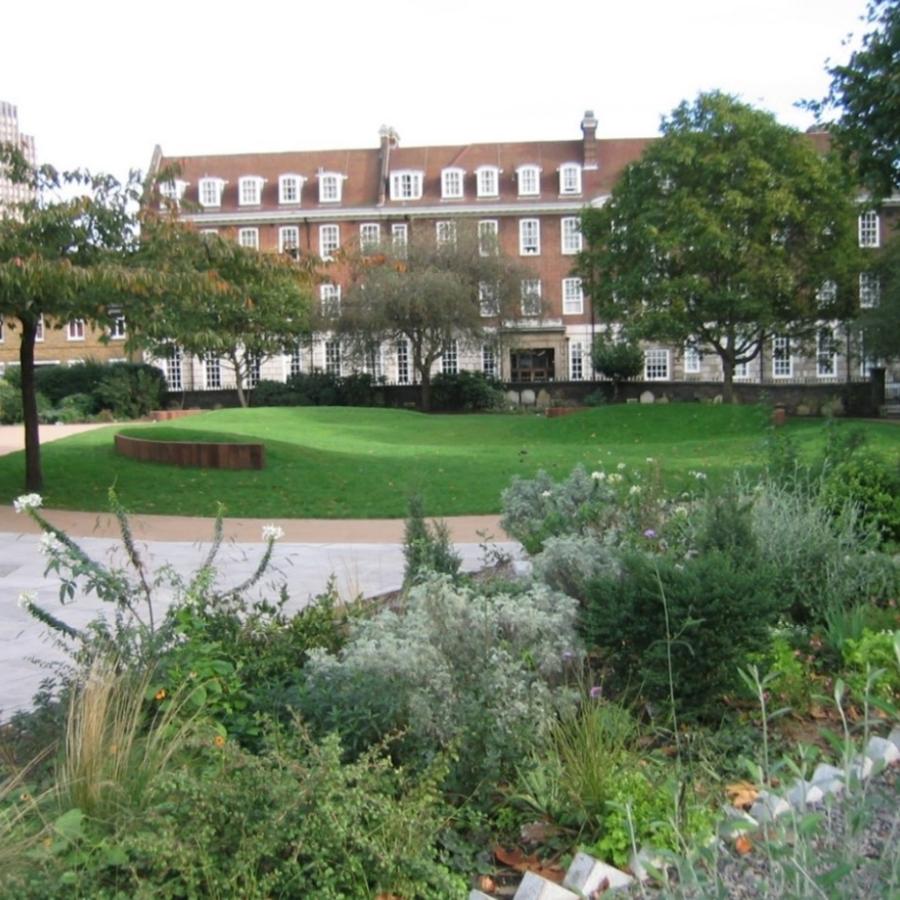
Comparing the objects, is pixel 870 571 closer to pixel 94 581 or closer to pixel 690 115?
pixel 94 581

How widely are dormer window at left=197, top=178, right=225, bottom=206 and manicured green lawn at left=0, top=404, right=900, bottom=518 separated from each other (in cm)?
3411

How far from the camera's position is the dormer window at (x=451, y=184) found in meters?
59.8

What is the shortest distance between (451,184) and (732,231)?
26.3m

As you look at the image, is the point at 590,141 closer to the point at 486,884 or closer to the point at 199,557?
the point at 199,557

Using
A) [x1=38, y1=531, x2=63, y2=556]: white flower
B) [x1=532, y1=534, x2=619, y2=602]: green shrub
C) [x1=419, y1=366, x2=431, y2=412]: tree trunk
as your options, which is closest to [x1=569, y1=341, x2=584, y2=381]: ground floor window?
[x1=419, y1=366, x2=431, y2=412]: tree trunk

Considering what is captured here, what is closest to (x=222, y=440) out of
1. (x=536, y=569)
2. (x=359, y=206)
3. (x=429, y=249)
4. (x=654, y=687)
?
(x=536, y=569)

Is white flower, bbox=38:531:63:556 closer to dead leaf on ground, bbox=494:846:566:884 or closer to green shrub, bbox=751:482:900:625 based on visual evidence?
dead leaf on ground, bbox=494:846:566:884

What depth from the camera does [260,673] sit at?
5020mm

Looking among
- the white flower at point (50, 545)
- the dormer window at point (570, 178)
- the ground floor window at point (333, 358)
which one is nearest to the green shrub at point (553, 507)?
the white flower at point (50, 545)

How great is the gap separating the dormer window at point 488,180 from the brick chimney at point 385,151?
4.93 m

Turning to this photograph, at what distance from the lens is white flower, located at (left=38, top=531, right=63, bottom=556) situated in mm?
4996

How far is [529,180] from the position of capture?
2339 inches

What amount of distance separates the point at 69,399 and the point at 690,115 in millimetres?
24465

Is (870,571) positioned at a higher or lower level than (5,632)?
higher
